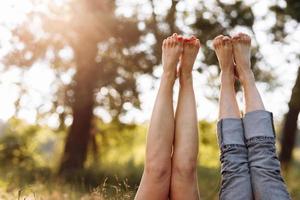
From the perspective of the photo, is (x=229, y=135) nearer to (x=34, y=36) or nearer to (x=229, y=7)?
(x=229, y=7)

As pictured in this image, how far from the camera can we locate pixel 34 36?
944cm

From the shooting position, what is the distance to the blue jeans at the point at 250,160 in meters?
3.01

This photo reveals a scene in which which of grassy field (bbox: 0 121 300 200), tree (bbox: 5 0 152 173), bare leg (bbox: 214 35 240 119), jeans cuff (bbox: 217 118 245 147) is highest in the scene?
tree (bbox: 5 0 152 173)

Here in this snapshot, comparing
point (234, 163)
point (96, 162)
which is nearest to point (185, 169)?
point (234, 163)

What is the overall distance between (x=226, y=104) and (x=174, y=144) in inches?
16.4

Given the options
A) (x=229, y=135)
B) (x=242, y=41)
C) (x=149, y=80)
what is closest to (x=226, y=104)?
(x=229, y=135)

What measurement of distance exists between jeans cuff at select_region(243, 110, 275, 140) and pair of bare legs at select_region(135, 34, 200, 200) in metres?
0.29

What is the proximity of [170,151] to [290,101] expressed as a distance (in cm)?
488

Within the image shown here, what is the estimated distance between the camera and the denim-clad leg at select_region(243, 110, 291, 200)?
9.86 ft

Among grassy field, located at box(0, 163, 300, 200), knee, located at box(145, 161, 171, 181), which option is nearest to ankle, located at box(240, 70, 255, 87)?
knee, located at box(145, 161, 171, 181)

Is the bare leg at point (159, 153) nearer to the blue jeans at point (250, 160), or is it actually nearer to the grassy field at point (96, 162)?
the blue jeans at point (250, 160)

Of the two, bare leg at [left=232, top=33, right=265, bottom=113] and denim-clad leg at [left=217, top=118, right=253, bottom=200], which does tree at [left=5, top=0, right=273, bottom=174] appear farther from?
denim-clad leg at [left=217, top=118, right=253, bottom=200]

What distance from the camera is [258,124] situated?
3.14 m

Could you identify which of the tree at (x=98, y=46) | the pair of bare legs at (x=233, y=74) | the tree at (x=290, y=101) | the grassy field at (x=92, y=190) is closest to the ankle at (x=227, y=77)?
the pair of bare legs at (x=233, y=74)
